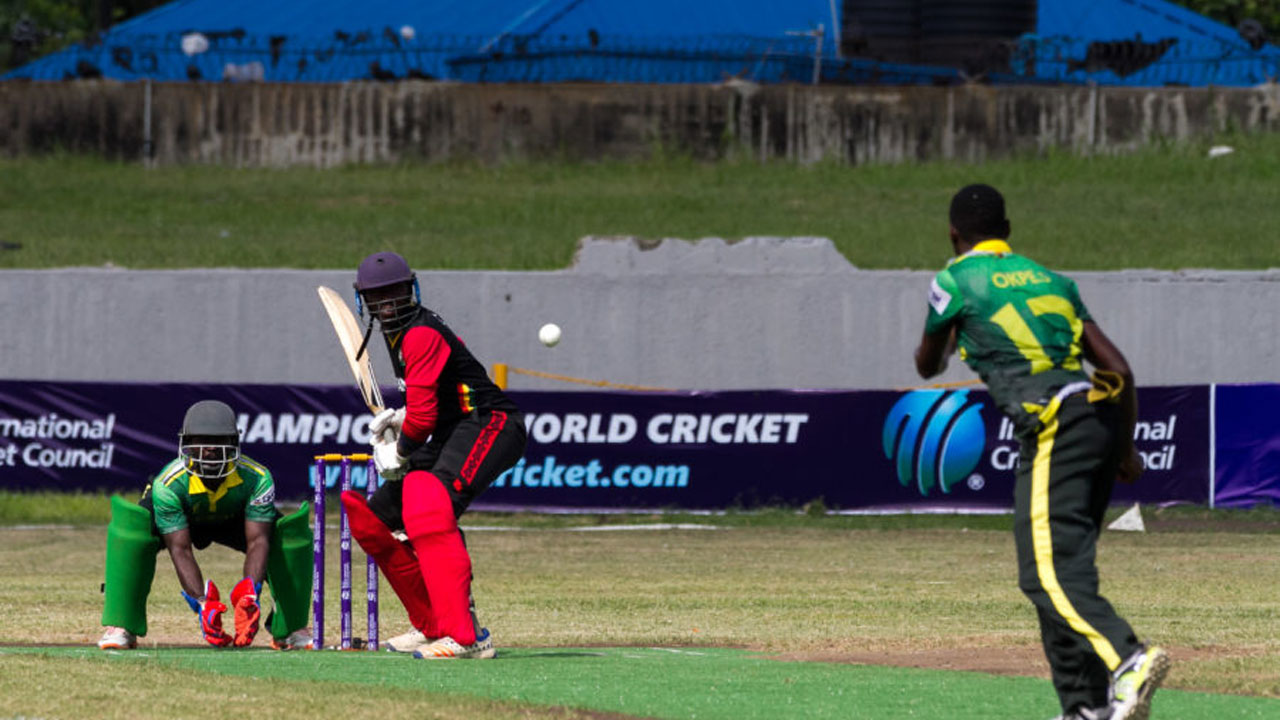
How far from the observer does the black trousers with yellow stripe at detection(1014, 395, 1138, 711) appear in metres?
6.62

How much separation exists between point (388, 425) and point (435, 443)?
10.5 inches

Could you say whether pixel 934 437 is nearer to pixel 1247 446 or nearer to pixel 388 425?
pixel 1247 446

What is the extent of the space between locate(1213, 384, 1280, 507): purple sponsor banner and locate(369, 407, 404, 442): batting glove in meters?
14.7

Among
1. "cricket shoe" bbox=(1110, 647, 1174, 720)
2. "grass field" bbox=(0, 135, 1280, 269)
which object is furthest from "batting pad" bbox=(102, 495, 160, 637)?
"grass field" bbox=(0, 135, 1280, 269)

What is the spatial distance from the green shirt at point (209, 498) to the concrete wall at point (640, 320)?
1377 cm

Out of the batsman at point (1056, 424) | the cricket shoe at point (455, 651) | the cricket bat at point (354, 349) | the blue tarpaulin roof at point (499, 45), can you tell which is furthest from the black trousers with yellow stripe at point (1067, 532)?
the blue tarpaulin roof at point (499, 45)

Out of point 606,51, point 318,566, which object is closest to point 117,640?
point 318,566

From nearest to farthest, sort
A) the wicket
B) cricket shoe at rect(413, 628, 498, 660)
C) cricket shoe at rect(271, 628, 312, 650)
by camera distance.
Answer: cricket shoe at rect(413, 628, 498, 660), the wicket, cricket shoe at rect(271, 628, 312, 650)

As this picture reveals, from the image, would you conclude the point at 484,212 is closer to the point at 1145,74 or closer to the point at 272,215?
the point at 272,215

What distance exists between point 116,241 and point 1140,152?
59.9 feet

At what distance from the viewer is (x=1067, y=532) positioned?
6.66 metres

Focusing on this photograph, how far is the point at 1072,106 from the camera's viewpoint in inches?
1400

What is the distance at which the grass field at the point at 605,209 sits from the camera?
28.2 meters

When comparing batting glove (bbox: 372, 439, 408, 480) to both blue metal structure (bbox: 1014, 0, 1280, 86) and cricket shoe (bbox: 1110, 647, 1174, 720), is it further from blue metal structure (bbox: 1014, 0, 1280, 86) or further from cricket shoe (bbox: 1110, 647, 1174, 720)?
blue metal structure (bbox: 1014, 0, 1280, 86)
